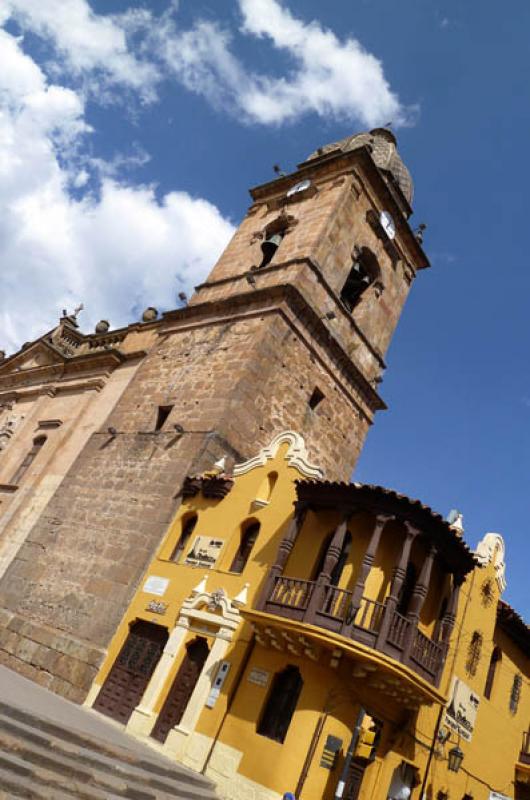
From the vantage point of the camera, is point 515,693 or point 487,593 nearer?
point 487,593

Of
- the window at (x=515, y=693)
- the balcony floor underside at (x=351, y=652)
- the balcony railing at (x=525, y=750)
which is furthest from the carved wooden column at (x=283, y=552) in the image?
the balcony railing at (x=525, y=750)

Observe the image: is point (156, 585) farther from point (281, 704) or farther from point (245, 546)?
point (281, 704)

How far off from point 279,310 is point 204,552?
7.40 m

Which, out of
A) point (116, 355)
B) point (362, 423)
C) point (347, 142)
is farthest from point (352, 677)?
point (347, 142)

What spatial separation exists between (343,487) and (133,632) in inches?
236

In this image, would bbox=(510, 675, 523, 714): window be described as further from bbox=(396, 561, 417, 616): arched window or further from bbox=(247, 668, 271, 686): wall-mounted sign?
bbox=(247, 668, 271, 686): wall-mounted sign

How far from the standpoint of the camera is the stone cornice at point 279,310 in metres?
17.4

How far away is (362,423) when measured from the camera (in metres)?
20.5

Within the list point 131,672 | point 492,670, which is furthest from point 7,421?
point 492,670

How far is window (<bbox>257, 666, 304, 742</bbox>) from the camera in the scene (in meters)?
10.3

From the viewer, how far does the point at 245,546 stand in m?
13.1

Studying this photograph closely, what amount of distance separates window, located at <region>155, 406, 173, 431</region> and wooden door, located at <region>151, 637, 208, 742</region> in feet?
21.8

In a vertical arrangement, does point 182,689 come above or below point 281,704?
below

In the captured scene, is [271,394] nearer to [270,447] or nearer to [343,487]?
[270,447]
